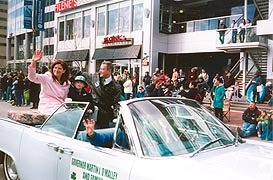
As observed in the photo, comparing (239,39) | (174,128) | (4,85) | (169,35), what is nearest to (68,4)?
(169,35)

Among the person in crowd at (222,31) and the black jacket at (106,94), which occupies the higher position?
the person in crowd at (222,31)

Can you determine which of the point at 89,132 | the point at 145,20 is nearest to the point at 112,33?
the point at 145,20

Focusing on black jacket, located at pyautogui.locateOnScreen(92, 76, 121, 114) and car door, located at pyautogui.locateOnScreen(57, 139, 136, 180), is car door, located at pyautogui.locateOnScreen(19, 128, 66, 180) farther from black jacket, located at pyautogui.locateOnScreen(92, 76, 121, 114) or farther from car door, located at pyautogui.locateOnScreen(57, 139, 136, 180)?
black jacket, located at pyautogui.locateOnScreen(92, 76, 121, 114)

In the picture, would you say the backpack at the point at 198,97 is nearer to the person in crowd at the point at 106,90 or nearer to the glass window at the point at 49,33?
the person in crowd at the point at 106,90

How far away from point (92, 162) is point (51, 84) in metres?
2.33

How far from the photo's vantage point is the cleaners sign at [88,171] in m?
2.98

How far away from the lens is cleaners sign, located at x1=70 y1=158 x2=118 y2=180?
2979 millimetres

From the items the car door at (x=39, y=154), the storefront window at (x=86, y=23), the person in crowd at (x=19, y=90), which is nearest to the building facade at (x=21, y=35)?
the storefront window at (x=86, y=23)

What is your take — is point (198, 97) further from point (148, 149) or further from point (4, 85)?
point (4, 85)

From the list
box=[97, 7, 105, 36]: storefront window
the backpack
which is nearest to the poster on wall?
box=[97, 7, 105, 36]: storefront window

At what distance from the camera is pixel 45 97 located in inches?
205

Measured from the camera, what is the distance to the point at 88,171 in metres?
3.19

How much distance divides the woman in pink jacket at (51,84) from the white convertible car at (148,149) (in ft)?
3.27

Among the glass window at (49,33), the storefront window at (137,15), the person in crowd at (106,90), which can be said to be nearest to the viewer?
the person in crowd at (106,90)
